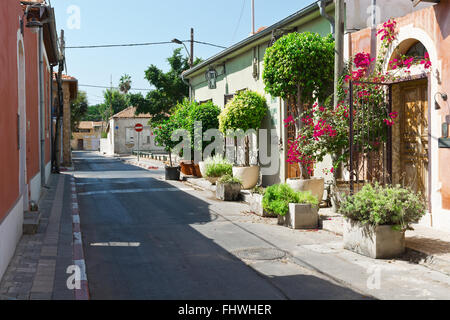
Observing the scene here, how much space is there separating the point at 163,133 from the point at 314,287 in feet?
46.4

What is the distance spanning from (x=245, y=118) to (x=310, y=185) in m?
4.45

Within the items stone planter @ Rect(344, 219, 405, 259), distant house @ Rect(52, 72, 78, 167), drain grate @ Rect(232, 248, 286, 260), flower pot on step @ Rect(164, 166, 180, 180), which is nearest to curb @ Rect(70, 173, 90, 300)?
drain grate @ Rect(232, 248, 286, 260)

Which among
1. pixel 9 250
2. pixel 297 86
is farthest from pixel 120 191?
pixel 9 250

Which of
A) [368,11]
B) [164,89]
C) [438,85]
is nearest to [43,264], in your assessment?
[438,85]

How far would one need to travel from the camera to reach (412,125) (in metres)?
8.52

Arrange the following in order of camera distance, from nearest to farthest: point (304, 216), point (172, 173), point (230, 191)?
point (304, 216)
point (230, 191)
point (172, 173)

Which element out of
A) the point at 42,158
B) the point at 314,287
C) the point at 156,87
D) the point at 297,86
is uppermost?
the point at 156,87

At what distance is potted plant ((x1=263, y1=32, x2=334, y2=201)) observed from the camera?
10312mm

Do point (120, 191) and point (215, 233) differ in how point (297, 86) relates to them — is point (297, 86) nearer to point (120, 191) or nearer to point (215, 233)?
point (215, 233)

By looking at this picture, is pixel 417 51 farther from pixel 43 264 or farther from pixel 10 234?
pixel 10 234

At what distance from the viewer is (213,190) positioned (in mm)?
14938

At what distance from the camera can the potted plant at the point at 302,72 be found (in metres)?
10.3

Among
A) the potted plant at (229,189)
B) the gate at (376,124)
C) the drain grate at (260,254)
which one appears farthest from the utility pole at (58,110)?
the drain grate at (260,254)

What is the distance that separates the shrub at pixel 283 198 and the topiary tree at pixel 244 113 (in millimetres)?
4775
